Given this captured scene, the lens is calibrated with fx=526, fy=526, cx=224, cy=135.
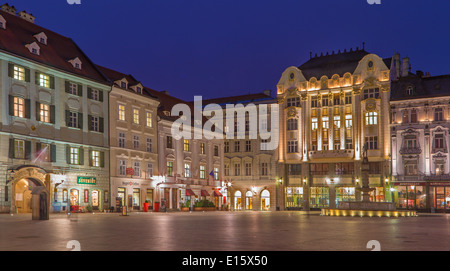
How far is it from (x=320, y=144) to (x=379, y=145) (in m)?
8.46

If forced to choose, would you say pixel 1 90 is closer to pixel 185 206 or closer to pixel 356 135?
pixel 185 206

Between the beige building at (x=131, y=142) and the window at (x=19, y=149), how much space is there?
37.6 feet

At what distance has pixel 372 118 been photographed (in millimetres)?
70688

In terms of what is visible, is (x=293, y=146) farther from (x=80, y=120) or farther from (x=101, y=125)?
(x=80, y=120)

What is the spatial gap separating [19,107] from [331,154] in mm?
43832

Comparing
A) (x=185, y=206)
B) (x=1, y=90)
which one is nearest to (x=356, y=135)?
(x=185, y=206)

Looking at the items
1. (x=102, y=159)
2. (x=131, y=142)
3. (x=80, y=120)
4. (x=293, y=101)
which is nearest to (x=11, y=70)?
(x=80, y=120)

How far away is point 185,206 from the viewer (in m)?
62.8

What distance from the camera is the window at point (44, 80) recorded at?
152 feet

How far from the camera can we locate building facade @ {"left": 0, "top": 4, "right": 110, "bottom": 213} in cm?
4275

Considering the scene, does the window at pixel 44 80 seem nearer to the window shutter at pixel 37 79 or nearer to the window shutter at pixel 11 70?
the window shutter at pixel 37 79

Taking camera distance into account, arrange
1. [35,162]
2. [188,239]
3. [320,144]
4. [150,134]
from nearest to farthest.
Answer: [188,239], [35,162], [150,134], [320,144]

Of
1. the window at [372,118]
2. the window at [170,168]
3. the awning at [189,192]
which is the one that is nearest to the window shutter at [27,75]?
the window at [170,168]
